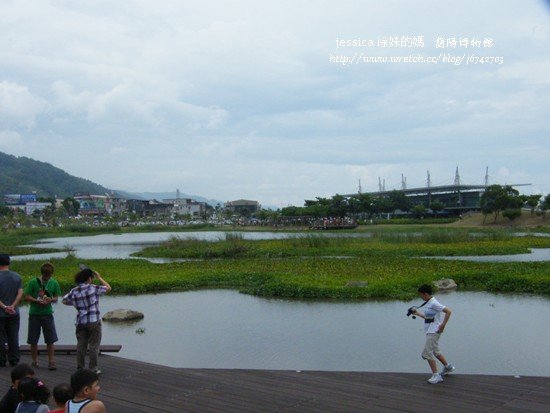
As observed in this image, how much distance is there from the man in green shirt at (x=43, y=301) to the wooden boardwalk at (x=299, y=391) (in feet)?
1.95

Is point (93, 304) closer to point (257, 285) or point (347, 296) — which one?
point (347, 296)

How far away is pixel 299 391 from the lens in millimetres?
7426

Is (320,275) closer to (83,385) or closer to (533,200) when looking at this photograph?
(83,385)

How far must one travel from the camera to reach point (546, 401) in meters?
6.75

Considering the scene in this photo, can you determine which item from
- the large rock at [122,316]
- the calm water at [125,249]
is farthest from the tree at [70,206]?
the large rock at [122,316]

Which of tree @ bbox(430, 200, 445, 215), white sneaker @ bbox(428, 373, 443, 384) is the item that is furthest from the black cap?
tree @ bbox(430, 200, 445, 215)

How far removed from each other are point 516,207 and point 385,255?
172 feet

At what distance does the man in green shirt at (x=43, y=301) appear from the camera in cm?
804

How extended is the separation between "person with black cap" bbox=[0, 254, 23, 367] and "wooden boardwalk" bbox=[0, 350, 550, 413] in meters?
0.28

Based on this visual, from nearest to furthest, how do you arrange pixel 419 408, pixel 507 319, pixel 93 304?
1. pixel 419 408
2. pixel 93 304
3. pixel 507 319

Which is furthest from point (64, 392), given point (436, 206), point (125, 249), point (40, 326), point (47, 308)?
point (436, 206)

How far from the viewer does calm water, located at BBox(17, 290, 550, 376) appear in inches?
425

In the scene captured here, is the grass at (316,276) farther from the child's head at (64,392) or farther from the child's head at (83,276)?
the child's head at (64,392)

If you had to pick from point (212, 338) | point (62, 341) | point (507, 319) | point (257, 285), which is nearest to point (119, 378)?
point (212, 338)
